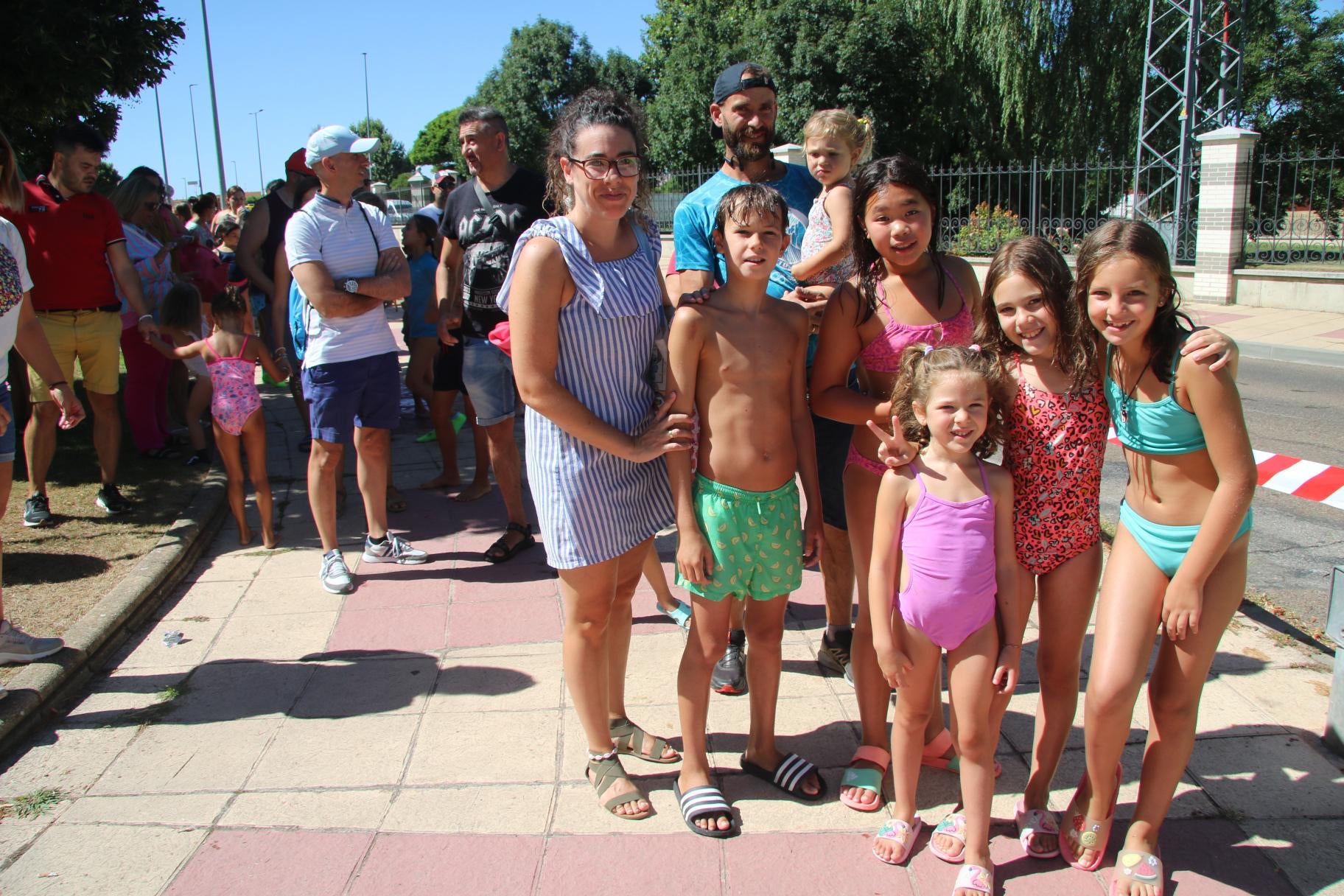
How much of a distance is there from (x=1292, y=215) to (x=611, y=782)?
1465 centimetres

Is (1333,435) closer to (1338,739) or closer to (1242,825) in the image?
(1338,739)

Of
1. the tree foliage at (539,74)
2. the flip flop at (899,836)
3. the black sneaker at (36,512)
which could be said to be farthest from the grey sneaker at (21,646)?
the tree foliage at (539,74)

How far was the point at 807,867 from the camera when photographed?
2.67 m

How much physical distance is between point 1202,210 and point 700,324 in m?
15.1

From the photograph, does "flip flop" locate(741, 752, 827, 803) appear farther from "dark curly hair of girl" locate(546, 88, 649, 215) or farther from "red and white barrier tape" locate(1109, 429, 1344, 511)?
"red and white barrier tape" locate(1109, 429, 1344, 511)

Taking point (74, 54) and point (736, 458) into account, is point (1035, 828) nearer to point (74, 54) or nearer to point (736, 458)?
point (736, 458)

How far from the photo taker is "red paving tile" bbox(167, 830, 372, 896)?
8.68ft

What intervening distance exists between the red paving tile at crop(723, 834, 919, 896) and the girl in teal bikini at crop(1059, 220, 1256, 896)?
1.74 feet

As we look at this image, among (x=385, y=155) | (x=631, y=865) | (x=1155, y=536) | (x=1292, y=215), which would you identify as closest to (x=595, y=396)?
(x=631, y=865)

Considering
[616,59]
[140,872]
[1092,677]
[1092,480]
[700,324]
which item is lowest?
[140,872]

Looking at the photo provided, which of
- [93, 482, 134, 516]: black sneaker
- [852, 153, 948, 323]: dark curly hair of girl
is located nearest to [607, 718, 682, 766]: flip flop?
[852, 153, 948, 323]: dark curly hair of girl

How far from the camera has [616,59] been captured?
1969 inches

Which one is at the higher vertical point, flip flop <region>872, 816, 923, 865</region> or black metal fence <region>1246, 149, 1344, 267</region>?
black metal fence <region>1246, 149, 1344, 267</region>

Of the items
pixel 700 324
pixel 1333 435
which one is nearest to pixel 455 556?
pixel 700 324
